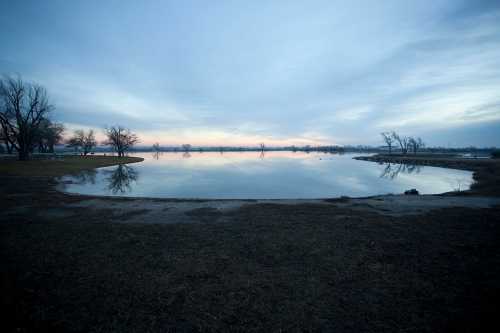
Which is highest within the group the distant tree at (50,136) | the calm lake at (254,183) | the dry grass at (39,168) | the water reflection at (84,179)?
the distant tree at (50,136)

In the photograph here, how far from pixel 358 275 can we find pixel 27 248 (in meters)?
10.4

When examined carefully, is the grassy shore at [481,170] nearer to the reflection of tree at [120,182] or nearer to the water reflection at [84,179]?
the reflection of tree at [120,182]

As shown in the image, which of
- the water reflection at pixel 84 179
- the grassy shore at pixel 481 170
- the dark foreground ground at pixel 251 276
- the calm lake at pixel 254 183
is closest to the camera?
the dark foreground ground at pixel 251 276

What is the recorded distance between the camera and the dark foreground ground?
3773mm

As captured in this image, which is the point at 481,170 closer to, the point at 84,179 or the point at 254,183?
the point at 254,183

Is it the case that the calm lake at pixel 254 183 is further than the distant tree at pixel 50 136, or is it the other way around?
the distant tree at pixel 50 136

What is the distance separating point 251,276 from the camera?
17.2ft

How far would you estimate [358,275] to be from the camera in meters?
5.29

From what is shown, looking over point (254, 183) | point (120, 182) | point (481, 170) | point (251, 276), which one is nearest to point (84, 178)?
point (120, 182)

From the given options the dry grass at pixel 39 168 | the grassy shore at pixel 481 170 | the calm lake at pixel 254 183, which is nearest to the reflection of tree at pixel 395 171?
the calm lake at pixel 254 183

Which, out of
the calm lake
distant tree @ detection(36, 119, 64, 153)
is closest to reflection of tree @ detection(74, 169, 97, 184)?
the calm lake

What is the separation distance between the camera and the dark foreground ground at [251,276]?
3.77 meters

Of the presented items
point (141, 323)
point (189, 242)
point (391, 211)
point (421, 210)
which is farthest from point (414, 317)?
point (421, 210)

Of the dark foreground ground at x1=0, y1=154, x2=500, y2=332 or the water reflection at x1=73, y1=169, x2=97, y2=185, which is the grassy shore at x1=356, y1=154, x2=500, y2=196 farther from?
the water reflection at x1=73, y1=169, x2=97, y2=185
